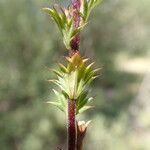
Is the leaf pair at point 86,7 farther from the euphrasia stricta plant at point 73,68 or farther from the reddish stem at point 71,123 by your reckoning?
the reddish stem at point 71,123

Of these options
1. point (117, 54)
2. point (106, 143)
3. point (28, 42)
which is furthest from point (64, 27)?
point (117, 54)

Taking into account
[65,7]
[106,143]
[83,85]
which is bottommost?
[106,143]

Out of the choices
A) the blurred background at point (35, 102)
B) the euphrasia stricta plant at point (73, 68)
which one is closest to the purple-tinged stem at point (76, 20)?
the euphrasia stricta plant at point (73, 68)

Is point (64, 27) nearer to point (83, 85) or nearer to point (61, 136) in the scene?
point (83, 85)

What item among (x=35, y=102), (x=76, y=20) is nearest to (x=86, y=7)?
(x=76, y=20)

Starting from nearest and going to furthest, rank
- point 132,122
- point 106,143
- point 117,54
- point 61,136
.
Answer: point 106,143 → point 61,136 → point 132,122 → point 117,54

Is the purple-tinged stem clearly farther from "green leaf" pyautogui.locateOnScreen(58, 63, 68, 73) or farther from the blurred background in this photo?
the blurred background

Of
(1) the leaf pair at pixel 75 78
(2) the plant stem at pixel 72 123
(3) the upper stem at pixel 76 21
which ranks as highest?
(3) the upper stem at pixel 76 21

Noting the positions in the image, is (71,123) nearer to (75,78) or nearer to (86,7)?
(75,78)
